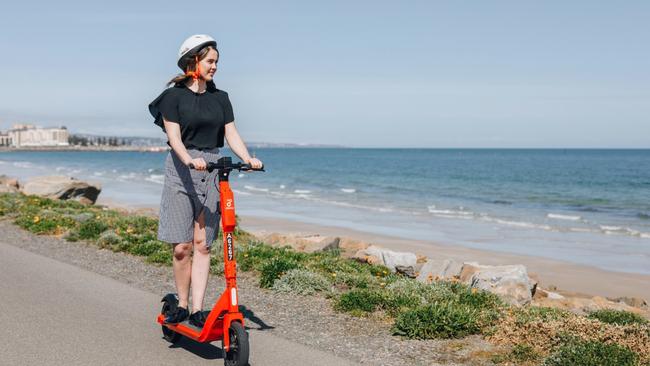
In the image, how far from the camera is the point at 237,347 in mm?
5121

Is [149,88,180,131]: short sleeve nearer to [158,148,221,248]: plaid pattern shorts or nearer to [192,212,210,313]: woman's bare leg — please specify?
[158,148,221,248]: plaid pattern shorts

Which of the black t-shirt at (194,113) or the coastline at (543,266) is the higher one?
the black t-shirt at (194,113)

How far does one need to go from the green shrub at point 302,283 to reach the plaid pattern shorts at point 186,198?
276cm

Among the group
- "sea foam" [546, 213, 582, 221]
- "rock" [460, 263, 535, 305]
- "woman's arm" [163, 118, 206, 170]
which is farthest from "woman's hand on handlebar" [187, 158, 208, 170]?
"sea foam" [546, 213, 582, 221]

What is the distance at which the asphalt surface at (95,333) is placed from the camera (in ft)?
18.4

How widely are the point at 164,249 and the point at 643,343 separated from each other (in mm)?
7091

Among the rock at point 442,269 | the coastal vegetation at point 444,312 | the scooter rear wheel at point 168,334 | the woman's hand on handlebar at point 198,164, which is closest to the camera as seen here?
the woman's hand on handlebar at point 198,164

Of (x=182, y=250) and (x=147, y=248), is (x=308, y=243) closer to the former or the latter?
(x=147, y=248)

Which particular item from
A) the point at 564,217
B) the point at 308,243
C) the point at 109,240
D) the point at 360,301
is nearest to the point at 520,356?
the point at 360,301

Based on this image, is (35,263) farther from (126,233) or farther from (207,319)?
(207,319)

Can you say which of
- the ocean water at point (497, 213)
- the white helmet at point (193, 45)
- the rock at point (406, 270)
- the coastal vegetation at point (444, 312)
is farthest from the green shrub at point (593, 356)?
the ocean water at point (497, 213)

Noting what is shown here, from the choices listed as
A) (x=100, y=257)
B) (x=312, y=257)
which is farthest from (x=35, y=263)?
(x=312, y=257)

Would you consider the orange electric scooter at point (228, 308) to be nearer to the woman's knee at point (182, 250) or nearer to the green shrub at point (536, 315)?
the woman's knee at point (182, 250)

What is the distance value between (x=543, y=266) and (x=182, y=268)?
42.1 feet
